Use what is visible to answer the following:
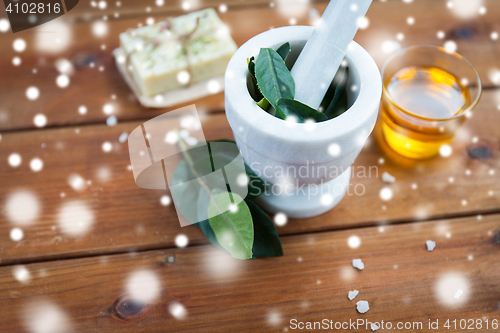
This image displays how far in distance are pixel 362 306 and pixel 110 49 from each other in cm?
58

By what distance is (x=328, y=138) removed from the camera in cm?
43

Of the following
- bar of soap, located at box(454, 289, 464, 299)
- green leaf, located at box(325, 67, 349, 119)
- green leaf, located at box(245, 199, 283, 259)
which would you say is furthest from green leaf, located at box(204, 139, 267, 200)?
bar of soap, located at box(454, 289, 464, 299)

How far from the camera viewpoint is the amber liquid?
586 mm

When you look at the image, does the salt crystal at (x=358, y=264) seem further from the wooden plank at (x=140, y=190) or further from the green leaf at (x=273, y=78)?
the green leaf at (x=273, y=78)

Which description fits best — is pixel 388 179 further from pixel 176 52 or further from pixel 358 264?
pixel 176 52

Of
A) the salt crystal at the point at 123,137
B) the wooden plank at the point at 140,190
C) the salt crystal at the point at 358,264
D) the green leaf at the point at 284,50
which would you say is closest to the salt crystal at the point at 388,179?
the wooden plank at the point at 140,190

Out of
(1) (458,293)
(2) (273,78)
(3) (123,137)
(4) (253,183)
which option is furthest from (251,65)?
(1) (458,293)

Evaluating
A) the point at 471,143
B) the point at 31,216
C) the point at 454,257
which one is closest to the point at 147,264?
the point at 31,216

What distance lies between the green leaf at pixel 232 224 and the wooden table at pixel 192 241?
1.6 inches

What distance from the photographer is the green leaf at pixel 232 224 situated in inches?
19.9

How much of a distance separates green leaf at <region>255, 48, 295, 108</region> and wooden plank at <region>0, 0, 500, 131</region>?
8.9 inches

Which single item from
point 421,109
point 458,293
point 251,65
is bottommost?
point 458,293

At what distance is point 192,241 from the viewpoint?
1.86 feet

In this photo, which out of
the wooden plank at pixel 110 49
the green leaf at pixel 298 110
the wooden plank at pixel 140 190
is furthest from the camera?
the wooden plank at pixel 110 49
